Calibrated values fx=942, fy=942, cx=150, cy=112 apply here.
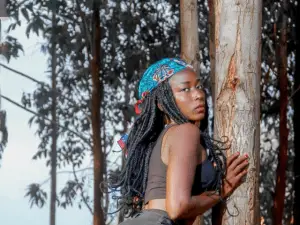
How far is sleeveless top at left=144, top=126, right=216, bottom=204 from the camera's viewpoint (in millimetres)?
4145

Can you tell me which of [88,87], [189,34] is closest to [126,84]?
[88,87]

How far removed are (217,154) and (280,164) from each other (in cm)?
900

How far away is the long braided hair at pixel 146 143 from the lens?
429 centimetres

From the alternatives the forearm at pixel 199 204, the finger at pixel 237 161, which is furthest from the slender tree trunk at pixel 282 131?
the forearm at pixel 199 204

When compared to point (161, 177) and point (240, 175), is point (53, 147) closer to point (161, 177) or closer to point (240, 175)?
point (240, 175)

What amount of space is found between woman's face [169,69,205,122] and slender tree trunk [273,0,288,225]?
28.7 ft

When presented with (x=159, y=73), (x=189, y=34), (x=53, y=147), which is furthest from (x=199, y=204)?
(x=53, y=147)

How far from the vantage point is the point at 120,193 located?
4.51 m

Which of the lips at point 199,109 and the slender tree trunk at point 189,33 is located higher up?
the slender tree trunk at point 189,33

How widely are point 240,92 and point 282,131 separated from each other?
8.77m

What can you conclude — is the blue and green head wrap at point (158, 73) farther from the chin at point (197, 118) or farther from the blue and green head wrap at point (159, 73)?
the chin at point (197, 118)

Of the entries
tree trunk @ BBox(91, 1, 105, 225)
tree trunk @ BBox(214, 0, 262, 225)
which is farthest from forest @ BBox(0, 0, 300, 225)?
tree trunk @ BBox(214, 0, 262, 225)

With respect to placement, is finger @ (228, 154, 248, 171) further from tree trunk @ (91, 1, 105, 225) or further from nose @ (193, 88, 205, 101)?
tree trunk @ (91, 1, 105, 225)

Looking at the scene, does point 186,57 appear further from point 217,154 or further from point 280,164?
point 217,154
